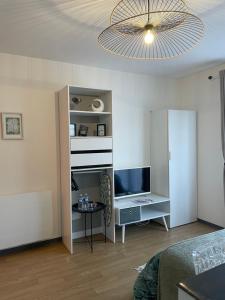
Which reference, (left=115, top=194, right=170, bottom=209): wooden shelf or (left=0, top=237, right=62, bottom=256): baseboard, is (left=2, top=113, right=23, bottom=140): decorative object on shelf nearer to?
(left=0, top=237, right=62, bottom=256): baseboard

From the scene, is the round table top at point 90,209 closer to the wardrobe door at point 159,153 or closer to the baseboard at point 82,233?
A: the baseboard at point 82,233

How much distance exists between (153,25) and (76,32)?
951 mm

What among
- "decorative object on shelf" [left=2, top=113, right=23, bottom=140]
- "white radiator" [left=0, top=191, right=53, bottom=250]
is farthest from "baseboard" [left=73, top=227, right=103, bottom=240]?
"decorative object on shelf" [left=2, top=113, right=23, bottom=140]

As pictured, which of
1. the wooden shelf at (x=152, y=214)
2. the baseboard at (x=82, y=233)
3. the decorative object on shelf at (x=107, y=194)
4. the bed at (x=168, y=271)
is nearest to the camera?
the bed at (x=168, y=271)

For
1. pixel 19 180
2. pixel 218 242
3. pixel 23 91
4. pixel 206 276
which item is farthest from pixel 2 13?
pixel 218 242

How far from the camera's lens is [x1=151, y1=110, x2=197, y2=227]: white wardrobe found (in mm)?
3719

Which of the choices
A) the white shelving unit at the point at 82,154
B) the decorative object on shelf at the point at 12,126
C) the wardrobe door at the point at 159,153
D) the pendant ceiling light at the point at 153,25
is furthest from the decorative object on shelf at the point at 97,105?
the wardrobe door at the point at 159,153

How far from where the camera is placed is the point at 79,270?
2.62 m

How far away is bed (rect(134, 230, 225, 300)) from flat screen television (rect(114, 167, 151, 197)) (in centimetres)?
164

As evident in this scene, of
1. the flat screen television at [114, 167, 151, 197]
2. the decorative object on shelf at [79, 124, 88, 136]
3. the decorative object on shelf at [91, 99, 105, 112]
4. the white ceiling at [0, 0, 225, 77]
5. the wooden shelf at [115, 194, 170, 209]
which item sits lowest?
the wooden shelf at [115, 194, 170, 209]

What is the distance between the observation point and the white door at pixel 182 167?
3.73m

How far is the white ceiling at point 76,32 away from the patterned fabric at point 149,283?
6.93 ft

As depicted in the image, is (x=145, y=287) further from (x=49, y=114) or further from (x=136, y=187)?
(x=49, y=114)

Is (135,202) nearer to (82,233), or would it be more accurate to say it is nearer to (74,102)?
(82,233)
